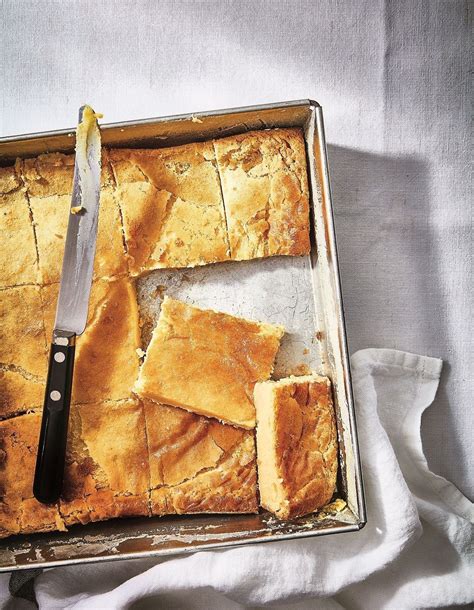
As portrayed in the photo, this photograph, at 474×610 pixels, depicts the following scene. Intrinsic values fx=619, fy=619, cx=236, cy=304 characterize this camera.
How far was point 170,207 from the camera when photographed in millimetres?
2820

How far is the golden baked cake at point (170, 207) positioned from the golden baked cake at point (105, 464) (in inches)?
26.3

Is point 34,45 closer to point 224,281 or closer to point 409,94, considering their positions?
point 224,281

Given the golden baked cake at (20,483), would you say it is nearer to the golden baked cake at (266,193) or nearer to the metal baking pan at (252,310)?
the metal baking pan at (252,310)

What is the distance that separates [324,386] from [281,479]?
17.3 inches

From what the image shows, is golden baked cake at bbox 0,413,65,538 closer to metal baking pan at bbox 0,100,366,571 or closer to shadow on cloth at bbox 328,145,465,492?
metal baking pan at bbox 0,100,366,571

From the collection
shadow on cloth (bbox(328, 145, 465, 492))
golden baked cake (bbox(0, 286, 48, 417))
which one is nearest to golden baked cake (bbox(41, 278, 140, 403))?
golden baked cake (bbox(0, 286, 48, 417))

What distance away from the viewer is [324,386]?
2705mm

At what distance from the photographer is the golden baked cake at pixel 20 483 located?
105 inches

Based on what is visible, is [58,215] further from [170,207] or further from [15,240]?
[170,207]

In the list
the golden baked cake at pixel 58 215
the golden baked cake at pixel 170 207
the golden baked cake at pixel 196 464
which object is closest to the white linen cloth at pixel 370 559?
the golden baked cake at pixel 196 464

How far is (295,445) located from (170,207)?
1.19 meters

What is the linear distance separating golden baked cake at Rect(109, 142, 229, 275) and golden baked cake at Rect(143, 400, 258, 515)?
27.0 inches

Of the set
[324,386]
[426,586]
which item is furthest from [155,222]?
[426,586]

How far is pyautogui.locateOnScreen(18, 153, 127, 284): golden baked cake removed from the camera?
2.77 m
